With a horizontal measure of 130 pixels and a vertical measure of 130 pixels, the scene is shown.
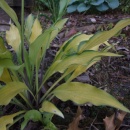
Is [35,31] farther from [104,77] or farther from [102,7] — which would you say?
[102,7]

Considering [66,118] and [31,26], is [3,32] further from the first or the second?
[66,118]

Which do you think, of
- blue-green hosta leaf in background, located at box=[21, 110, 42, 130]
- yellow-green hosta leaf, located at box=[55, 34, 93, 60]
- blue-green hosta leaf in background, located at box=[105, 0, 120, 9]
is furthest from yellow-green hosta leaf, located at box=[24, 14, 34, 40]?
blue-green hosta leaf in background, located at box=[105, 0, 120, 9]

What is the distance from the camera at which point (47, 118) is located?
108cm

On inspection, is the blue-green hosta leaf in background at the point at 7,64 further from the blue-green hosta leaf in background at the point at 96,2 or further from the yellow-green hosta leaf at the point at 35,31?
the blue-green hosta leaf in background at the point at 96,2

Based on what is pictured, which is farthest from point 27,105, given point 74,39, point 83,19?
point 83,19

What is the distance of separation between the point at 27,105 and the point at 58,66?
257 millimetres

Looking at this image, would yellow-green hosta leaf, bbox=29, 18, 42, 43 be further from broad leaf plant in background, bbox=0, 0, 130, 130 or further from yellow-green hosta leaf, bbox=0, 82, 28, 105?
yellow-green hosta leaf, bbox=0, 82, 28, 105

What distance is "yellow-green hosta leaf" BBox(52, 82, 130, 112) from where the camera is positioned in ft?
3.23

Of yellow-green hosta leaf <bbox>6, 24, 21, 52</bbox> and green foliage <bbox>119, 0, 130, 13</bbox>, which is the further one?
green foliage <bbox>119, 0, 130, 13</bbox>

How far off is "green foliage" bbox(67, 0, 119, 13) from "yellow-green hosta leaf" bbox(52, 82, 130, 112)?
156 centimetres

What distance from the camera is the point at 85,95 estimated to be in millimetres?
1037

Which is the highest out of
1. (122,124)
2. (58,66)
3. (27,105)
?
(58,66)

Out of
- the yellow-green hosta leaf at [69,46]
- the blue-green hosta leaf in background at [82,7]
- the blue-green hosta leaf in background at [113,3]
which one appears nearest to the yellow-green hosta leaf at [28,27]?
the yellow-green hosta leaf at [69,46]

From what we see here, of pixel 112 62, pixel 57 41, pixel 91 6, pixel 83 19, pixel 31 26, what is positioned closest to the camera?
pixel 31 26
